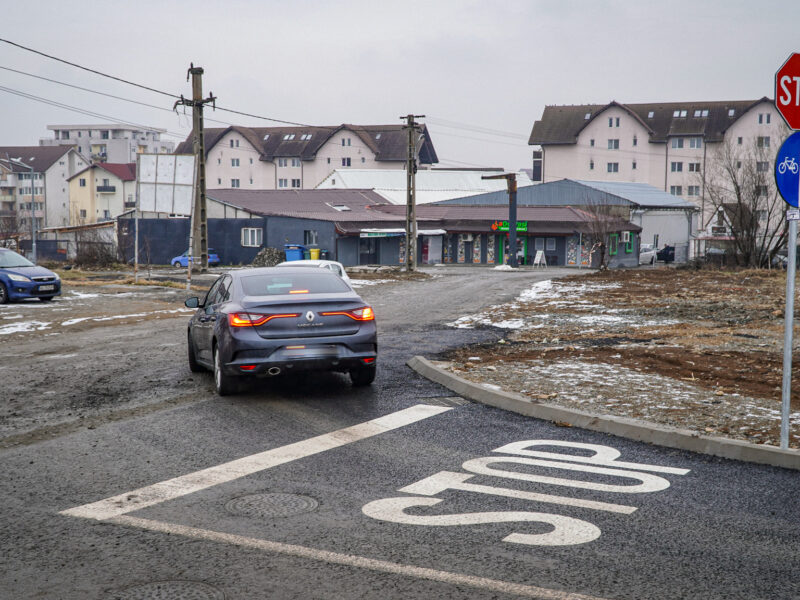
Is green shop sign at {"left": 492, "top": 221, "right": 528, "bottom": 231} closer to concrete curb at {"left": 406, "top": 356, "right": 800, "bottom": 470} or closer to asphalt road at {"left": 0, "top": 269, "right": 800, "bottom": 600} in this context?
concrete curb at {"left": 406, "top": 356, "right": 800, "bottom": 470}

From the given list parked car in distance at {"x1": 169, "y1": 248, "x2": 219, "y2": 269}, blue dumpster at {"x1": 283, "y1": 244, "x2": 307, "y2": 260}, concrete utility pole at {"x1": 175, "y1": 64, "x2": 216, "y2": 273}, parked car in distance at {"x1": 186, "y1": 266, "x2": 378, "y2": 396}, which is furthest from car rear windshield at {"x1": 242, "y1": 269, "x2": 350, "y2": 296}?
parked car in distance at {"x1": 169, "y1": 248, "x2": 219, "y2": 269}

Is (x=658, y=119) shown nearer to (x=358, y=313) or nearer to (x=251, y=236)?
(x=251, y=236)

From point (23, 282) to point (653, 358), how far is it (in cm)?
1857

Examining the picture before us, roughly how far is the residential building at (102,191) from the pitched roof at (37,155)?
9940 millimetres

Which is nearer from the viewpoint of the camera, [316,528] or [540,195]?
[316,528]

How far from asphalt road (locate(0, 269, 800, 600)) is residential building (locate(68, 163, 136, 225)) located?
96.1 meters

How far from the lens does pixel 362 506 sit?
5.80 meters

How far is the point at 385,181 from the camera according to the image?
80.7 meters

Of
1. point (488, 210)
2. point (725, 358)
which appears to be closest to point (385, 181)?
point (488, 210)

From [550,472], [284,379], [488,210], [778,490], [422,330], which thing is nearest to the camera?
[778,490]

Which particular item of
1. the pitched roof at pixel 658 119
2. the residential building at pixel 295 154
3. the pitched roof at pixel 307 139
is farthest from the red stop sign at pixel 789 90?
the residential building at pixel 295 154

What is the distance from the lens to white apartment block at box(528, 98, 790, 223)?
86.8m

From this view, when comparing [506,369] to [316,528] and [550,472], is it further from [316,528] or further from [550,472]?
[316,528]

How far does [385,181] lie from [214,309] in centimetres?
7086
